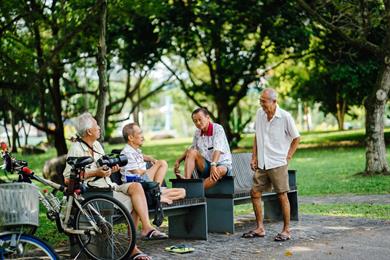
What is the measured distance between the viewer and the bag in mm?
7719

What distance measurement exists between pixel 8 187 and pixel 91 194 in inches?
77.3

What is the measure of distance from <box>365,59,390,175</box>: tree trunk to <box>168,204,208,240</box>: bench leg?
810cm

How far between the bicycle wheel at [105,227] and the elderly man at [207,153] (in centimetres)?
210

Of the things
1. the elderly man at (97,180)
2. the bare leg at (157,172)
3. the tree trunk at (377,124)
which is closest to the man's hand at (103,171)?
the elderly man at (97,180)

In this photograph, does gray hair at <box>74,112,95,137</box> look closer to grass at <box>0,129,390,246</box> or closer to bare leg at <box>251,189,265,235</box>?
grass at <box>0,129,390,246</box>

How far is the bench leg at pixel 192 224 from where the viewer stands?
28.2 ft

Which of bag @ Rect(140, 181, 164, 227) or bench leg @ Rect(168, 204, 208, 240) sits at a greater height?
bag @ Rect(140, 181, 164, 227)

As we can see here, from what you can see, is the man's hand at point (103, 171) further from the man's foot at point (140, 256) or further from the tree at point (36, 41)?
the tree at point (36, 41)

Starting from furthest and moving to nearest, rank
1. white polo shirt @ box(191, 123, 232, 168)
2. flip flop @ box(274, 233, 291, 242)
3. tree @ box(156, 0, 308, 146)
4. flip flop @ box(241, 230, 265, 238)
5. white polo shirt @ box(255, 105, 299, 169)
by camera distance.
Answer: tree @ box(156, 0, 308, 146), white polo shirt @ box(191, 123, 232, 168), flip flop @ box(241, 230, 265, 238), white polo shirt @ box(255, 105, 299, 169), flip flop @ box(274, 233, 291, 242)

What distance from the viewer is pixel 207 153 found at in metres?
9.29

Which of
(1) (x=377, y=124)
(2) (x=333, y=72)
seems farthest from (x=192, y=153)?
(2) (x=333, y=72)

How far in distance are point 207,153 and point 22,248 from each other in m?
4.09

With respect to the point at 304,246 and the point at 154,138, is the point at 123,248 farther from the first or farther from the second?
the point at 154,138

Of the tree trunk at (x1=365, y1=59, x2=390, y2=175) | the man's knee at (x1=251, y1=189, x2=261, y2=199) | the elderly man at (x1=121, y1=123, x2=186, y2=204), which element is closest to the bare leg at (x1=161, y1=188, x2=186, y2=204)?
the elderly man at (x1=121, y1=123, x2=186, y2=204)
